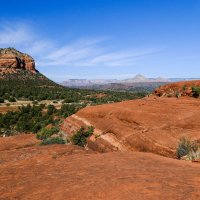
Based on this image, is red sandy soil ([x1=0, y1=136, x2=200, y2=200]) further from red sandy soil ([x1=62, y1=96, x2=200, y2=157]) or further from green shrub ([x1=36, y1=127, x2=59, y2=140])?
green shrub ([x1=36, y1=127, x2=59, y2=140])

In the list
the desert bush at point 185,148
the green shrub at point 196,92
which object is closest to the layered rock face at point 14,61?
the green shrub at point 196,92

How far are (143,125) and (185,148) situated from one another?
172 inches

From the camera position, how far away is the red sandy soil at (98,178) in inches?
287

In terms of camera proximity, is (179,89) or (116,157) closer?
(116,157)

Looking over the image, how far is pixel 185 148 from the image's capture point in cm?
1316

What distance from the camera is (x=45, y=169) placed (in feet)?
35.1

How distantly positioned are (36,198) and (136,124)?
11.0 m

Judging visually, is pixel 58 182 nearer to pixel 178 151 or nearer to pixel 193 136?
pixel 178 151

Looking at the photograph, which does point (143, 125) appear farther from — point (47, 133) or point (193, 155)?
point (47, 133)

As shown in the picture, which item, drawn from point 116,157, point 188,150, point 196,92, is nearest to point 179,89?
point 196,92

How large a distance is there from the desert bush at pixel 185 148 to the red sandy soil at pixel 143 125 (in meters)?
0.59

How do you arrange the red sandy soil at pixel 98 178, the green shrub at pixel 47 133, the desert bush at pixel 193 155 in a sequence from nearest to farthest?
the red sandy soil at pixel 98 178
the desert bush at pixel 193 155
the green shrub at pixel 47 133

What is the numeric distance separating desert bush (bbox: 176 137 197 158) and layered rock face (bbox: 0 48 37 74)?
416 feet

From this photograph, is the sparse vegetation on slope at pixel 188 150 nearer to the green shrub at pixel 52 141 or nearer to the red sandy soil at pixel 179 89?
the green shrub at pixel 52 141
